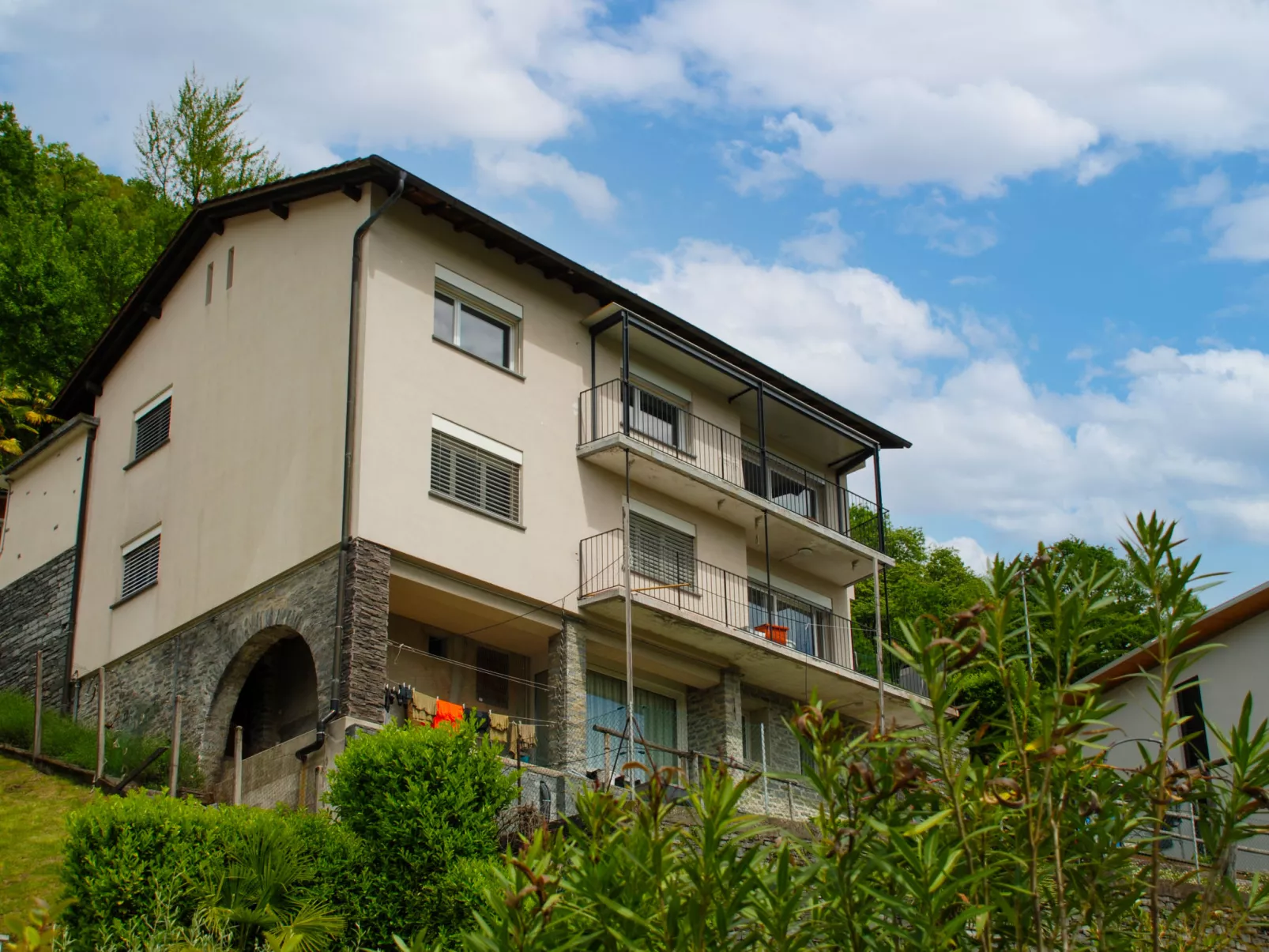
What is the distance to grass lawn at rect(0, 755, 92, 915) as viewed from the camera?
16.1 meters

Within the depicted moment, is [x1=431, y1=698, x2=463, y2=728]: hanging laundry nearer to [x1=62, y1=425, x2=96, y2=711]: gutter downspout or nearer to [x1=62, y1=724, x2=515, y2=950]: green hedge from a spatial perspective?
[x1=62, y1=724, x2=515, y2=950]: green hedge

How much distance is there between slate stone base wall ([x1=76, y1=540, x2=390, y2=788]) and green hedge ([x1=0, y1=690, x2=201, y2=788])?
42cm

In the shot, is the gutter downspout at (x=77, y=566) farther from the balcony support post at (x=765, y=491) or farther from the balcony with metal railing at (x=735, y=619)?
the balcony support post at (x=765, y=491)

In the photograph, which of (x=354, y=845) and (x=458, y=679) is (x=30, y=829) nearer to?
(x=354, y=845)

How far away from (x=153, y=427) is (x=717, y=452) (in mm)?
10134

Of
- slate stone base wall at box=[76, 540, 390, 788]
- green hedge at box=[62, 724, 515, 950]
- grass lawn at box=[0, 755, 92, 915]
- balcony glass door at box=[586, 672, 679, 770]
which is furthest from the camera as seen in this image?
balcony glass door at box=[586, 672, 679, 770]

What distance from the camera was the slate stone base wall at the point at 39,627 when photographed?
89.4ft

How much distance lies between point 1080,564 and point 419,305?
1744 cm

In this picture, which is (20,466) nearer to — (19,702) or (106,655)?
(106,655)

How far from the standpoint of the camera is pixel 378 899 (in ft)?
50.8

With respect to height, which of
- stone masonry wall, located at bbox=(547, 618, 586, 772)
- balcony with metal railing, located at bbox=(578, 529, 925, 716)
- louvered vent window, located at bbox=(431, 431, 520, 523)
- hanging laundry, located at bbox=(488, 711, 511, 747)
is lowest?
hanging laundry, located at bbox=(488, 711, 511, 747)

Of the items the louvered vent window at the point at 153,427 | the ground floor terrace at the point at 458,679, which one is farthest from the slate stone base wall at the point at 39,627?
the louvered vent window at the point at 153,427

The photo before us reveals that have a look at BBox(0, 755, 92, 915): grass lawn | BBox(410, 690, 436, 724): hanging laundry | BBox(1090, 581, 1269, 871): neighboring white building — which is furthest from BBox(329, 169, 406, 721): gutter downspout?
BBox(1090, 581, 1269, 871): neighboring white building

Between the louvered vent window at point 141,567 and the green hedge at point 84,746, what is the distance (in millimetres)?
3027
